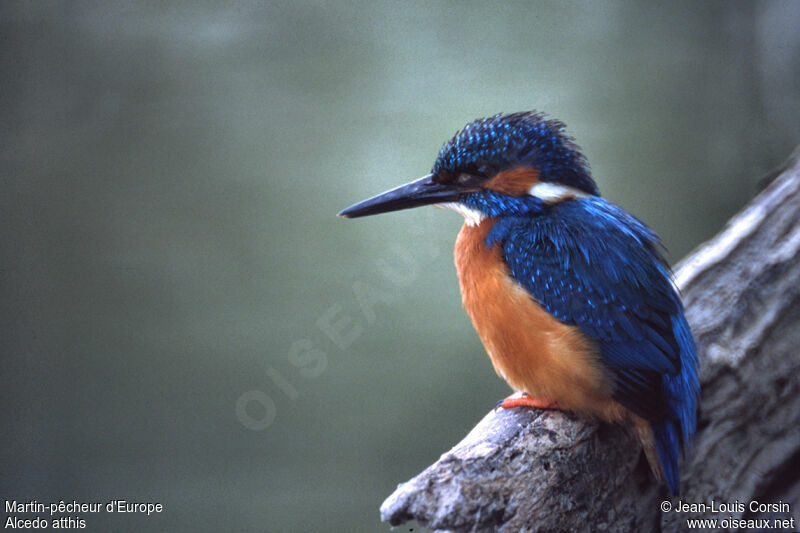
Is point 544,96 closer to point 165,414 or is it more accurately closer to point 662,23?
point 662,23

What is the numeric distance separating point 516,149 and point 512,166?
5 centimetres

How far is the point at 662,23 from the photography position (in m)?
3.20

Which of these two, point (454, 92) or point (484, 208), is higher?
point (454, 92)

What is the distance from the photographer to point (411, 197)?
2002mm

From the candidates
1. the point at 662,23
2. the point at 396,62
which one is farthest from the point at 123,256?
the point at 662,23

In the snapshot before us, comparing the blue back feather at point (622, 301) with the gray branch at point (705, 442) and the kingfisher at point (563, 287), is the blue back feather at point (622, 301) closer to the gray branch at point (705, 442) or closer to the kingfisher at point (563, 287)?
the kingfisher at point (563, 287)

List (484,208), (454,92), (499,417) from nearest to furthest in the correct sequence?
(499,417), (484,208), (454,92)

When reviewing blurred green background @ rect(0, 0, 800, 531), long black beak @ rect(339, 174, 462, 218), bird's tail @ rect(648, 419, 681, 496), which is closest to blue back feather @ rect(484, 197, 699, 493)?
bird's tail @ rect(648, 419, 681, 496)

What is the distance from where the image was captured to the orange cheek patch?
1.91 meters

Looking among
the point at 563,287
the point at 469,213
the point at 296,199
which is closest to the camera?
the point at 563,287

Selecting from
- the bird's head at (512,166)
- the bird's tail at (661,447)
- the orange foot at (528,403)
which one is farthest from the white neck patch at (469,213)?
the bird's tail at (661,447)

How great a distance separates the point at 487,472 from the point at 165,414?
1.95 m

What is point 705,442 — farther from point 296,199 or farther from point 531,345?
point 296,199

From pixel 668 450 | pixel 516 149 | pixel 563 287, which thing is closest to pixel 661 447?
pixel 668 450
